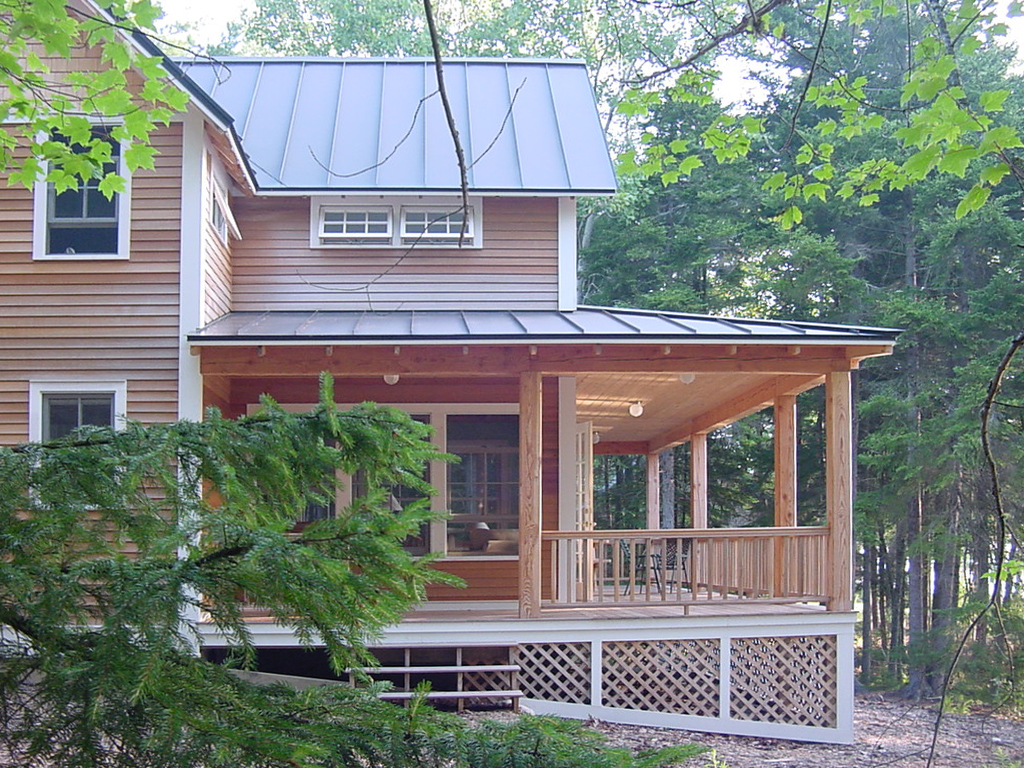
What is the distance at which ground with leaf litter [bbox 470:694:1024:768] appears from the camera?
31.4 feet

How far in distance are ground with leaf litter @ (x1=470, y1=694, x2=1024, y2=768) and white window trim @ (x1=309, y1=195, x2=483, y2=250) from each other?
18.3 feet

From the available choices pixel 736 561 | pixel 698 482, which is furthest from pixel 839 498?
pixel 698 482

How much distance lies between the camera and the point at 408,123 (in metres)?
14.4

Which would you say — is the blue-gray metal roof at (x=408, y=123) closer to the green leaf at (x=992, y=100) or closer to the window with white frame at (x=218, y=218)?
the window with white frame at (x=218, y=218)

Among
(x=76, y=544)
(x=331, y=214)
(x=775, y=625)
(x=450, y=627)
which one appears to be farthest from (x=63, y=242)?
(x=76, y=544)

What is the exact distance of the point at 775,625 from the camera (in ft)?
34.7

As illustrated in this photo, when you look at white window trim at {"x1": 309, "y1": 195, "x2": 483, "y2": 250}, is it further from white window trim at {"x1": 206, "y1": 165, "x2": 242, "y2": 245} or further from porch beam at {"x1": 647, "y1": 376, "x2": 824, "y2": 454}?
porch beam at {"x1": 647, "y1": 376, "x2": 824, "y2": 454}

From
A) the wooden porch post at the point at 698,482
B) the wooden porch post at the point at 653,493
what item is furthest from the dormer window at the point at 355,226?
the wooden porch post at the point at 653,493

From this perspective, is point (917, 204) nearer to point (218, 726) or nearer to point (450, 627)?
point (450, 627)

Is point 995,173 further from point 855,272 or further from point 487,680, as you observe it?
point 855,272

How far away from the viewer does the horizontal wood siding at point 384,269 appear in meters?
12.8

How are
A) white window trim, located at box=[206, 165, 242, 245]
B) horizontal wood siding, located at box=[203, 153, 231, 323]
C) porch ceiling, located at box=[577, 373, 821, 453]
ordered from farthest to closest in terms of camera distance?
1. porch ceiling, located at box=[577, 373, 821, 453]
2. white window trim, located at box=[206, 165, 242, 245]
3. horizontal wood siding, located at box=[203, 153, 231, 323]

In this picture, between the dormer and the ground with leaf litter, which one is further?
the dormer

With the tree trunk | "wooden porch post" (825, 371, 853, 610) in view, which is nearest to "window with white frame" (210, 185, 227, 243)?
"wooden porch post" (825, 371, 853, 610)
